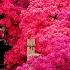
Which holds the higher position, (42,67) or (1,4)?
(1,4)

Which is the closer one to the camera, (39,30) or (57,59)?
(57,59)

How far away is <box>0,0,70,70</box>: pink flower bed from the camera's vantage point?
10.7 m

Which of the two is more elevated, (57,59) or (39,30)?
(39,30)

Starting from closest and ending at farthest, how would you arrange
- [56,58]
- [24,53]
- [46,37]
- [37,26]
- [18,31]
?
[56,58], [46,37], [37,26], [24,53], [18,31]

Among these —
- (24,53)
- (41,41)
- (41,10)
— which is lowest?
(24,53)

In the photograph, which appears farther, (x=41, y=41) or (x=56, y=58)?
(x=41, y=41)

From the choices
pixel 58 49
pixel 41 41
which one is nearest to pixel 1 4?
pixel 41 41

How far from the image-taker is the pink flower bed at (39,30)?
1073cm

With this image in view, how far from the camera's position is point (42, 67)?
10.7m

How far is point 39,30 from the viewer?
13102 millimetres

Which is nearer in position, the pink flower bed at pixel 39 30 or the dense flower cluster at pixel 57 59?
the dense flower cluster at pixel 57 59

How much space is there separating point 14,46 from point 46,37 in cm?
385

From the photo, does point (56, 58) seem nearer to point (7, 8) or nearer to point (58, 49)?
point (58, 49)

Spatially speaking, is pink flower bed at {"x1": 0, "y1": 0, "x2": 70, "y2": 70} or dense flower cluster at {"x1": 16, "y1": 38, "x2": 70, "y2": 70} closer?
dense flower cluster at {"x1": 16, "y1": 38, "x2": 70, "y2": 70}
